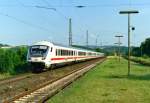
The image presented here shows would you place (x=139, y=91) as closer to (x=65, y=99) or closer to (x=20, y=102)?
(x=65, y=99)

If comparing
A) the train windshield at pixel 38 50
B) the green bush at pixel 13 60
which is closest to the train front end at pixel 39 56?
the train windshield at pixel 38 50

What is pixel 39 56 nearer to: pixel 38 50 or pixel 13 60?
pixel 38 50

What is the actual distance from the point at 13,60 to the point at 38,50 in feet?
10.7

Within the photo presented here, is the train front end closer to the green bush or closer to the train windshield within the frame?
the train windshield

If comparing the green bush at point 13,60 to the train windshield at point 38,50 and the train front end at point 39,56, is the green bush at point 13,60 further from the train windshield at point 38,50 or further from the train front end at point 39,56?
the train windshield at point 38,50

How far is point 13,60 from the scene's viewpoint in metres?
41.1

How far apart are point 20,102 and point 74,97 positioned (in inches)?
90.5

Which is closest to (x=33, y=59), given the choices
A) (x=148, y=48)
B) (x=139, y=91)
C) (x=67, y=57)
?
(x=67, y=57)

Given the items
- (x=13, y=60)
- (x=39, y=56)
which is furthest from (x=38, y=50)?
(x=13, y=60)

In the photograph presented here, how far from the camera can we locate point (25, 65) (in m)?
45.0

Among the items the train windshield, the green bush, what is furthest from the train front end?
the green bush

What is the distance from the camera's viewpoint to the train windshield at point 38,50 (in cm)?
3891

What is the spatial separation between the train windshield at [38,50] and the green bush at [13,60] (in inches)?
83.9

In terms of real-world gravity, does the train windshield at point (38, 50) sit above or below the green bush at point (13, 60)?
above
